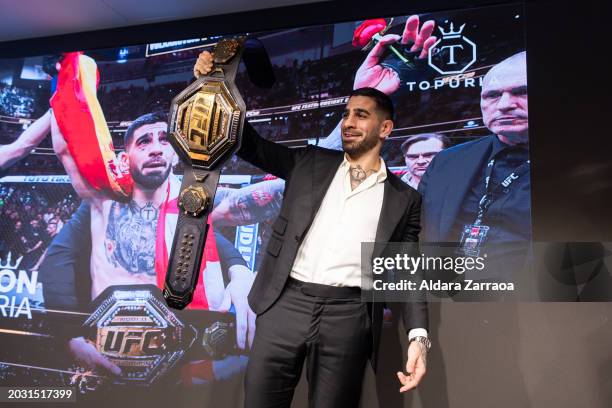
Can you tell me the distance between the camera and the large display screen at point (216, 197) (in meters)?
2.18

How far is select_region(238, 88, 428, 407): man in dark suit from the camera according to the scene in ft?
4.81

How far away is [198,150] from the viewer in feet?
4.61

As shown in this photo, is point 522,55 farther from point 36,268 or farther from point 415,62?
point 36,268

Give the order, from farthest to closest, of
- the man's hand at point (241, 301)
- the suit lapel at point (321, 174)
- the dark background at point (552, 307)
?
the man's hand at point (241, 301)
the dark background at point (552, 307)
the suit lapel at point (321, 174)

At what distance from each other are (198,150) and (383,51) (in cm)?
131

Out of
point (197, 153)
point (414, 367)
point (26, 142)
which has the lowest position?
point (414, 367)

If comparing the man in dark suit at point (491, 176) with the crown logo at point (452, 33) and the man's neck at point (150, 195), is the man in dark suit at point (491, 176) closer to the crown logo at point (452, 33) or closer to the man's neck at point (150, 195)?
the crown logo at point (452, 33)

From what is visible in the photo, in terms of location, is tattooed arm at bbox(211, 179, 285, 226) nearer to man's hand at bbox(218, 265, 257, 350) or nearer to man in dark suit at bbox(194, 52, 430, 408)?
man's hand at bbox(218, 265, 257, 350)

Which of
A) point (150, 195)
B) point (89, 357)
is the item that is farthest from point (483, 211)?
point (89, 357)

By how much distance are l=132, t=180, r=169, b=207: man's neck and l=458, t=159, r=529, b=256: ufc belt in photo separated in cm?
150

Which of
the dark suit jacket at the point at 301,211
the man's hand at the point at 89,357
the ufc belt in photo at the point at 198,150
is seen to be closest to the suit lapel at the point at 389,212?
the dark suit jacket at the point at 301,211

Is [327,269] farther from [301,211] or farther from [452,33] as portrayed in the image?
[452,33]

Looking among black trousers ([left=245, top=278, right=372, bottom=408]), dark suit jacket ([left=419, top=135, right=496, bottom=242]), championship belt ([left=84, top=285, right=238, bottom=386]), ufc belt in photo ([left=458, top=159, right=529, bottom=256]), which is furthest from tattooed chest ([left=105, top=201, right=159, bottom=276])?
ufc belt in photo ([left=458, top=159, right=529, bottom=256])

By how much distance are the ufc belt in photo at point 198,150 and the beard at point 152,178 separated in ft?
3.62
